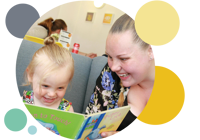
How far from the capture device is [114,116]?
0.66 m

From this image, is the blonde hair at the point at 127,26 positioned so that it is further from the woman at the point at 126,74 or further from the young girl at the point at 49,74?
the young girl at the point at 49,74

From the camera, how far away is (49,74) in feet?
1.91

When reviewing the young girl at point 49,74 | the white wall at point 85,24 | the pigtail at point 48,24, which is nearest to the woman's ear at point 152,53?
the white wall at point 85,24

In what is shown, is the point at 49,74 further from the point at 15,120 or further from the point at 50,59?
the point at 15,120

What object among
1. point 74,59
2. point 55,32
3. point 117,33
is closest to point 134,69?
point 117,33

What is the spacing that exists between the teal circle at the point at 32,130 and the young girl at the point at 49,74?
0.32 feet

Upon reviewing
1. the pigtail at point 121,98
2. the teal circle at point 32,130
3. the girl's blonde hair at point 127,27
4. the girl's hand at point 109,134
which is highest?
the girl's blonde hair at point 127,27

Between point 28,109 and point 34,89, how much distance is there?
0.09 m

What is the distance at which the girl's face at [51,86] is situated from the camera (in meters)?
0.59

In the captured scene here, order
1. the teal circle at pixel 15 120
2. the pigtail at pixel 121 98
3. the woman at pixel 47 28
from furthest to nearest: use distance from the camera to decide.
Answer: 1. the pigtail at pixel 121 98
2. the woman at pixel 47 28
3. the teal circle at pixel 15 120

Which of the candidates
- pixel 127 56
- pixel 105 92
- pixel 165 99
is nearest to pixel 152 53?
pixel 127 56

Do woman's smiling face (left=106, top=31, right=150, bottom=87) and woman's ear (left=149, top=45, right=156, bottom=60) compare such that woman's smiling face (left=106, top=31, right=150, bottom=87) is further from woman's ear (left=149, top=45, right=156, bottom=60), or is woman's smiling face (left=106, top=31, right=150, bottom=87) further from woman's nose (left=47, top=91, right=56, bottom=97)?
woman's nose (left=47, top=91, right=56, bottom=97)

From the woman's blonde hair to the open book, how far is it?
335 millimetres

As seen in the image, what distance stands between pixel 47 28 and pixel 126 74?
1.33 ft
